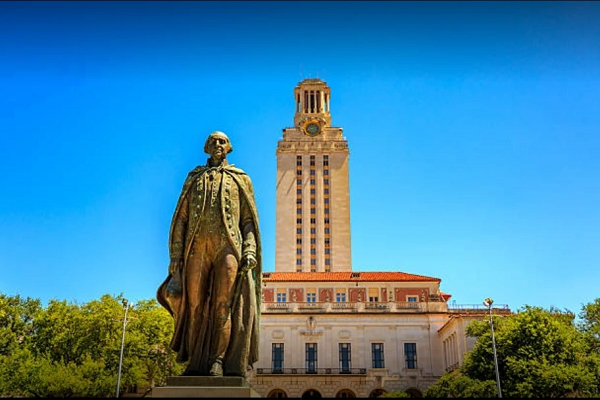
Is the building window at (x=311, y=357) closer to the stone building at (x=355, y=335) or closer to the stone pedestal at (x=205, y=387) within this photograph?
the stone building at (x=355, y=335)

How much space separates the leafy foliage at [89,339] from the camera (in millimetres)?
46812

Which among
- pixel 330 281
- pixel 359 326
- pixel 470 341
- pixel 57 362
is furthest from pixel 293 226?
pixel 57 362

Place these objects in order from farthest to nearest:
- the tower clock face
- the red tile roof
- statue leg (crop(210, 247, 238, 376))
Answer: the tower clock face → the red tile roof → statue leg (crop(210, 247, 238, 376))

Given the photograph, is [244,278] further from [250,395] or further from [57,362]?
[57,362]

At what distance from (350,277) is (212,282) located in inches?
2599

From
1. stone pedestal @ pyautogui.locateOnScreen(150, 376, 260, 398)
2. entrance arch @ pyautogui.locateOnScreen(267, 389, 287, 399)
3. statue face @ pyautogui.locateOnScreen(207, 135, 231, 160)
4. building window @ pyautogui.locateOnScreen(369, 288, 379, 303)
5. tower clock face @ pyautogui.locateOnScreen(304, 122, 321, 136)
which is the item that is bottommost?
stone pedestal @ pyautogui.locateOnScreen(150, 376, 260, 398)

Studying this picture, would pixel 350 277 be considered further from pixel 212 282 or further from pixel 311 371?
pixel 212 282

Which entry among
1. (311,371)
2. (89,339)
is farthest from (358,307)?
Answer: (89,339)

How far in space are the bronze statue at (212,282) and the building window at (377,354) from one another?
192 ft

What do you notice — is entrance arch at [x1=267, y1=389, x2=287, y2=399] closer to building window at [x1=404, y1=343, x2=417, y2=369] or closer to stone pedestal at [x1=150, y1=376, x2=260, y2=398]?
building window at [x1=404, y1=343, x2=417, y2=369]

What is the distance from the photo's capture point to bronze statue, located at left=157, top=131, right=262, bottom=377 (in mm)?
9273

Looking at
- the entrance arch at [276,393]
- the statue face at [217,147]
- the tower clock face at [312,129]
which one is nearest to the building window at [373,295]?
the entrance arch at [276,393]

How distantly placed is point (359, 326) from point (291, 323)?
24.1 feet

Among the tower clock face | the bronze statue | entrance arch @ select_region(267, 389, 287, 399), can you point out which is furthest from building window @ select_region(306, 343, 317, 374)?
the bronze statue
